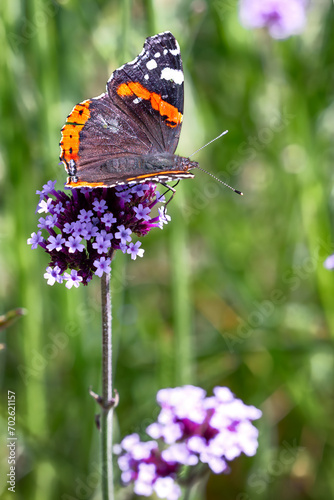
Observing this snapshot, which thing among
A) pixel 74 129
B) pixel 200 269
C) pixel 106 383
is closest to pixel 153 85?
pixel 74 129

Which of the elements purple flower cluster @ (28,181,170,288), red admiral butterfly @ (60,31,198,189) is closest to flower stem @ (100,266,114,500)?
purple flower cluster @ (28,181,170,288)

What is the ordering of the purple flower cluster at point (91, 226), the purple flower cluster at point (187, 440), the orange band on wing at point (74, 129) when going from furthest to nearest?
1. the orange band on wing at point (74, 129)
2. the purple flower cluster at point (187, 440)
3. the purple flower cluster at point (91, 226)

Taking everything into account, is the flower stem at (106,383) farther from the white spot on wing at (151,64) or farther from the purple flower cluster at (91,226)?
the white spot on wing at (151,64)

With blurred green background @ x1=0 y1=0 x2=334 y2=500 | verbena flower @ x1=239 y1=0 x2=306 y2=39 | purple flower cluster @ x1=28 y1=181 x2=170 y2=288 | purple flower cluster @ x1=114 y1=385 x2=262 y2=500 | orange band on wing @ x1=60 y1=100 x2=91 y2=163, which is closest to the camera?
purple flower cluster @ x1=28 y1=181 x2=170 y2=288

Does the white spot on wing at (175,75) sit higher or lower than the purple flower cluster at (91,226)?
higher

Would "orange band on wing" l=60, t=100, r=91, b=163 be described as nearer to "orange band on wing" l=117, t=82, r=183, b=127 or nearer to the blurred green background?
"orange band on wing" l=117, t=82, r=183, b=127

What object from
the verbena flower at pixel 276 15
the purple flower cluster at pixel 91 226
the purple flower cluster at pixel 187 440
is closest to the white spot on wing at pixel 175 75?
the purple flower cluster at pixel 91 226

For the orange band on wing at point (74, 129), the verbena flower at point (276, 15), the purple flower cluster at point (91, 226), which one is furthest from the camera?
the verbena flower at point (276, 15)

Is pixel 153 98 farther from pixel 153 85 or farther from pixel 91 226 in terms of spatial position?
pixel 91 226
